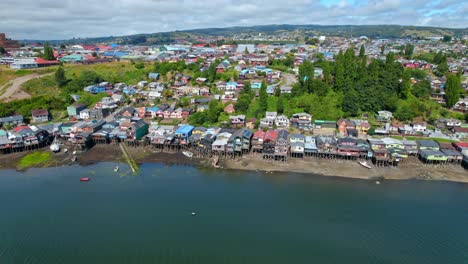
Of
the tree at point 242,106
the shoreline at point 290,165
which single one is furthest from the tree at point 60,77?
the tree at point 242,106

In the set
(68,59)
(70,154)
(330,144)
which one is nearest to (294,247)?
(330,144)

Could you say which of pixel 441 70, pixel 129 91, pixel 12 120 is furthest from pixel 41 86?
pixel 441 70

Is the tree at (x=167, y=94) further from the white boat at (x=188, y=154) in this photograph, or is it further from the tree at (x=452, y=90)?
the tree at (x=452, y=90)

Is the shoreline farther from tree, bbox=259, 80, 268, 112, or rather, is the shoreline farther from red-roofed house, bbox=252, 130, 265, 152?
tree, bbox=259, 80, 268, 112

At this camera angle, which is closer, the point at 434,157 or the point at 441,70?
the point at 434,157

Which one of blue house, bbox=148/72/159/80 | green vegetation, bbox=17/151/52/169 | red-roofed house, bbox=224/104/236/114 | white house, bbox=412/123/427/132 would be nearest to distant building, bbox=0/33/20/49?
blue house, bbox=148/72/159/80

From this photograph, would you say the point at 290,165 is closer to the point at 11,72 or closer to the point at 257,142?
the point at 257,142

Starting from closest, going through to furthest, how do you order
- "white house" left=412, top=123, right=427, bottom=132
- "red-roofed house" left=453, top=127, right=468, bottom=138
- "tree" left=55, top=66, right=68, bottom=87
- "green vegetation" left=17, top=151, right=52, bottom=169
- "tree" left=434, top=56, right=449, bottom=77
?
"green vegetation" left=17, top=151, right=52, bottom=169, "red-roofed house" left=453, top=127, right=468, bottom=138, "white house" left=412, top=123, right=427, bottom=132, "tree" left=55, top=66, right=68, bottom=87, "tree" left=434, top=56, right=449, bottom=77

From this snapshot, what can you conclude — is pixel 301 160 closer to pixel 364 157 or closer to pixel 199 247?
pixel 364 157
